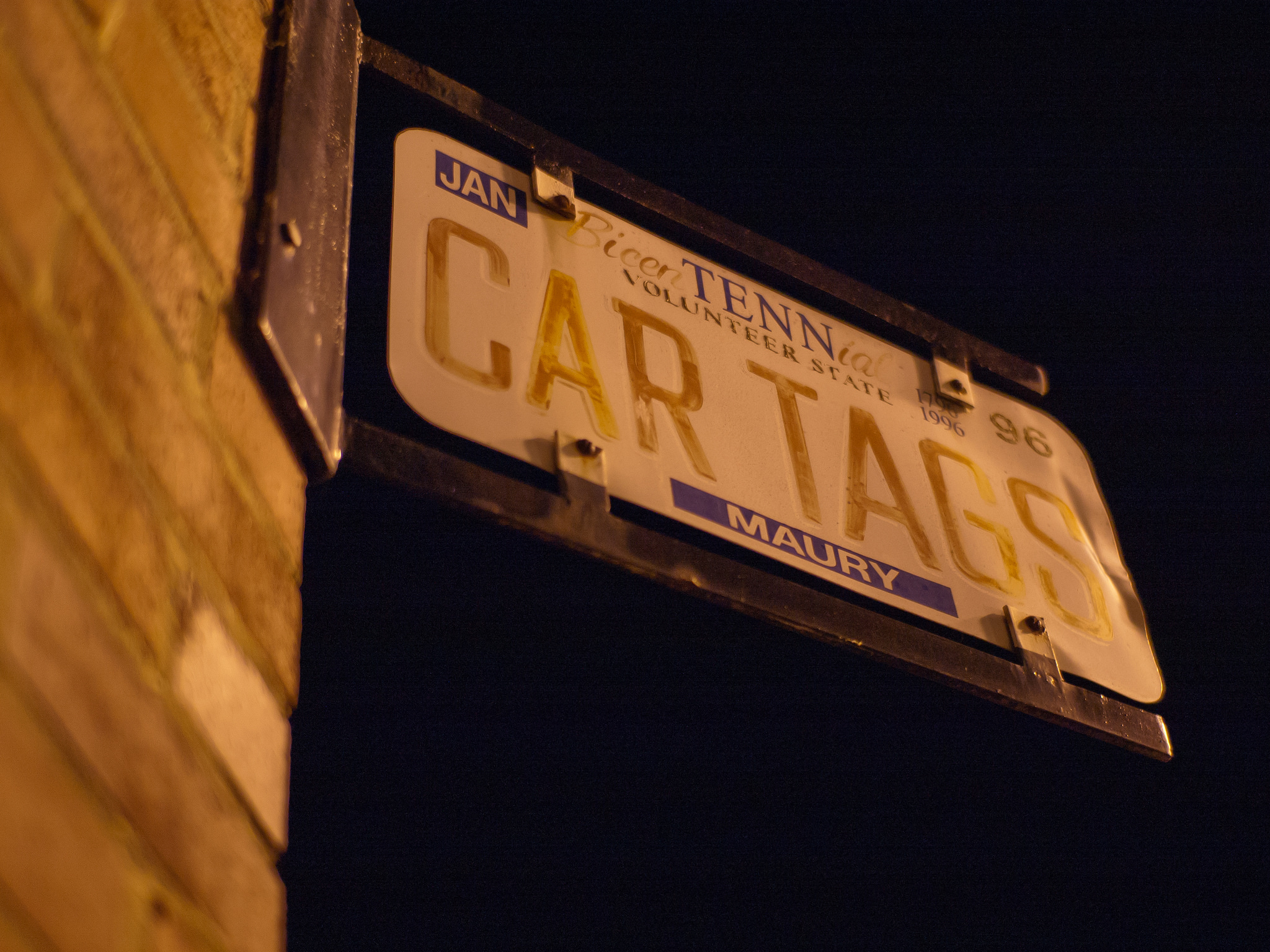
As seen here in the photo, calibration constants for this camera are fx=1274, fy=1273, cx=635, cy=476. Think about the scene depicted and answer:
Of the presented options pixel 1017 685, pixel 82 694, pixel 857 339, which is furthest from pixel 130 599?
pixel 857 339

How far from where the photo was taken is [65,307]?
0.72 m

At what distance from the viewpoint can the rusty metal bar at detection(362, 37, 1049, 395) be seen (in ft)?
5.18

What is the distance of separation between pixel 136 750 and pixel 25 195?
31cm

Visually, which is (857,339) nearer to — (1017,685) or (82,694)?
(1017,685)

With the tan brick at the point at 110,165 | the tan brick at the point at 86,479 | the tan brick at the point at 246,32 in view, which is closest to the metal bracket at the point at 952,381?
the tan brick at the point at 246,32

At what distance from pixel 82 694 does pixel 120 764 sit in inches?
1.9

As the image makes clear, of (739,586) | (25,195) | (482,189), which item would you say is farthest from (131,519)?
(482,189)

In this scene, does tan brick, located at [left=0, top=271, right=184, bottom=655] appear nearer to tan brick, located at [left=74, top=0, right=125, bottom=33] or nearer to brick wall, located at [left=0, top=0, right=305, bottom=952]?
brick wall, located at [left=0, top=0, right=305, bottom=952]

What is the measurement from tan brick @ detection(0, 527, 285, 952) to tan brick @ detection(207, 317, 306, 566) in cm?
26

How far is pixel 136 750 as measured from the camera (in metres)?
0.70

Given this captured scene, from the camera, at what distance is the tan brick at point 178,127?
35.7 inches

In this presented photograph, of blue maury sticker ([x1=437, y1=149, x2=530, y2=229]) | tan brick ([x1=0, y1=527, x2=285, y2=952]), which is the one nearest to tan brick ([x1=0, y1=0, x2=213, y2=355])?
tan brick ([x1=0, y1=527, x2=285, y2=952])

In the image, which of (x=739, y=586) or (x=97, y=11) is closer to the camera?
(x=97, y=11)

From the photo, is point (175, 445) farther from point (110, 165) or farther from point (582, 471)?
point (582, 471)
